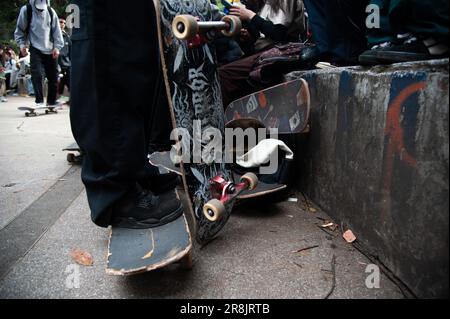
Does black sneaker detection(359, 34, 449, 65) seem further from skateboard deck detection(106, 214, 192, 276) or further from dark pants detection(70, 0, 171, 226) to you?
skateboard deck detection(106, 214, 192, 276)

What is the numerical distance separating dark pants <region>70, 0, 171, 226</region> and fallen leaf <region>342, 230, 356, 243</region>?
88cm

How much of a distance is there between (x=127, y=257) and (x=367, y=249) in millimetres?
896

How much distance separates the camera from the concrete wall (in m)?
0.90

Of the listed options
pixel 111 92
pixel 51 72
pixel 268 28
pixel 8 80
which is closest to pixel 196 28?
pixel 111 92

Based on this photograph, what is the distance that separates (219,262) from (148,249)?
0.28 metres

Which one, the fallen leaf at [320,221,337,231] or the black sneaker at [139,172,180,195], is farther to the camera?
the fallen leaf at [320,221,337,231]

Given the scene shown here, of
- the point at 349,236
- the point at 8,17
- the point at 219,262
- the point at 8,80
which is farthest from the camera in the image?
the point at 8,17

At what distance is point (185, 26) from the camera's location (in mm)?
1157

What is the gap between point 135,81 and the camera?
3.94 feet

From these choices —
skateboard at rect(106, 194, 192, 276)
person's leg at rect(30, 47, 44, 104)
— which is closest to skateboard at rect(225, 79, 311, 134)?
skateboard at rect(106, 194, 192, 276)

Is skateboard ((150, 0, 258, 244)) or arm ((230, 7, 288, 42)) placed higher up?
arm ((230, 7, 288, 42))

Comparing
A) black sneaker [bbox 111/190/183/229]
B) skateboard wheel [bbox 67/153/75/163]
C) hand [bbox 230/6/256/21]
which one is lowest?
skateboard wheel [bbox 67/153/75/163]

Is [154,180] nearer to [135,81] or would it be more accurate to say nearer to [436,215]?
[135,81]

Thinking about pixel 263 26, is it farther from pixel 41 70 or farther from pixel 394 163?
pixel 41 70
